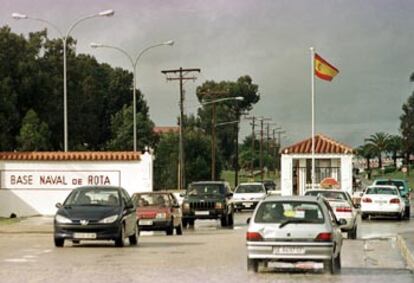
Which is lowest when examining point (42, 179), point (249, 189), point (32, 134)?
point (249, 189)

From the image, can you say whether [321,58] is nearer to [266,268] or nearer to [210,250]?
[210,250]

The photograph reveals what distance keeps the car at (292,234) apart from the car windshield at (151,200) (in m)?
14.4

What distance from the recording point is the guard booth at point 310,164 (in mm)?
59844

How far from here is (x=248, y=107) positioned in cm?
14225

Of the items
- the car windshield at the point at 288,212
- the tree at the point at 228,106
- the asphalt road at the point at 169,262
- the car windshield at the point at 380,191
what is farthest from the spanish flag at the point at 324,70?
the tree at the point at 228,106

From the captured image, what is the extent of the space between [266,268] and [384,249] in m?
7.88

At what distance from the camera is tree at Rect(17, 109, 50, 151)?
72312 millimetres

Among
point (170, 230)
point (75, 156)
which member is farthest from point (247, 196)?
point (170, 230)

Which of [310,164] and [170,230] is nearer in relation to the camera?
[170,230]

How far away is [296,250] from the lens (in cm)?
1677

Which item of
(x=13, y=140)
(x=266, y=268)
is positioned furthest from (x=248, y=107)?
(x=266, y=268)

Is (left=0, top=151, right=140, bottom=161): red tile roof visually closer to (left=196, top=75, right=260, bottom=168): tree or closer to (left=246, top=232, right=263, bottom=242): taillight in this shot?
(left=246, top=232, right=263, bottom=242): taillight

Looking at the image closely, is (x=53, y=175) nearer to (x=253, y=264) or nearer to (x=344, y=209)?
(x=344, y=209)

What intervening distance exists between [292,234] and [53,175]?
26279 millimetres
